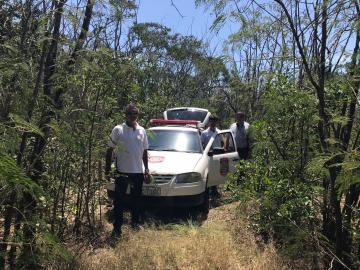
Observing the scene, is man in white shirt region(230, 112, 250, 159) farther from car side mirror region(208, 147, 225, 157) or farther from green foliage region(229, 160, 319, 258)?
green foliage region(229, 160, 319, 258)

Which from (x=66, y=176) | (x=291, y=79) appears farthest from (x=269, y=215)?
(x=66, y=176)

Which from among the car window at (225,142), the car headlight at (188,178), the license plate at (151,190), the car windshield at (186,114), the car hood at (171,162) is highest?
the car windshield at (186,114)

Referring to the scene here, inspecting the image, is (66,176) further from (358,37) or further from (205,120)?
(205,120)

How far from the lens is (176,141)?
9.63 metres

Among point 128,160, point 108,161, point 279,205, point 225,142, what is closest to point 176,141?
point 225,142

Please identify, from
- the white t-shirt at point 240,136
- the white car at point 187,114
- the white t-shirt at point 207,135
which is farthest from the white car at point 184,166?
the white car at point 187,114

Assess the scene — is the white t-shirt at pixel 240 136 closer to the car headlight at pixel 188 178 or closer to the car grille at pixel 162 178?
the car headlight at pixel 188 178

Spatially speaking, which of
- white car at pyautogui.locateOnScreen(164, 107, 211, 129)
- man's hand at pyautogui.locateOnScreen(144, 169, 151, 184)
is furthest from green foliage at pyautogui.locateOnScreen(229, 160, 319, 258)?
white car at pyautogui.locateOnScreen(164, 107, 211, 129)

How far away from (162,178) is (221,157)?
80.2 inches

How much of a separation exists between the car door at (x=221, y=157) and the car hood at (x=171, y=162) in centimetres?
47

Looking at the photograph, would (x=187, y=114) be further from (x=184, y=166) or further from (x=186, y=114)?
(x=184, y=166)

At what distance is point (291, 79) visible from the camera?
6.18m

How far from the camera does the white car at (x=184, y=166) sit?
817 centimetres

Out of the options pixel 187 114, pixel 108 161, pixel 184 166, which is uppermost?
pixel 187 114
